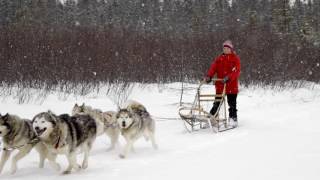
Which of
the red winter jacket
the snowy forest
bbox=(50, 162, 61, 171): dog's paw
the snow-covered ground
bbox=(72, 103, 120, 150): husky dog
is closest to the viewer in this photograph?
the snow-covered ground

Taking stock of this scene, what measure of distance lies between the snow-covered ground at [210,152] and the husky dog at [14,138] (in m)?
0.20

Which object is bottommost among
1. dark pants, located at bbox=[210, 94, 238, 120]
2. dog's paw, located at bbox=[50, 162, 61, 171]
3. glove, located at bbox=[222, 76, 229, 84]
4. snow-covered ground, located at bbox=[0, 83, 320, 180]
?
snow-covered ground, located at bbox=[0, 83, 320, 180]

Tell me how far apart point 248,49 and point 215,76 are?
9029mm

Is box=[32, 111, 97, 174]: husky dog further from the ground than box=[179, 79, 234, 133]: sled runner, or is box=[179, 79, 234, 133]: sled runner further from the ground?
box=[32, 111, 97, 174]: husky dog

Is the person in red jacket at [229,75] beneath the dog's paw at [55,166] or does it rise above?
above

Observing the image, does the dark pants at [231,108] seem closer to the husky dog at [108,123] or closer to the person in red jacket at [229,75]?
the person in red jacket at [229,75]

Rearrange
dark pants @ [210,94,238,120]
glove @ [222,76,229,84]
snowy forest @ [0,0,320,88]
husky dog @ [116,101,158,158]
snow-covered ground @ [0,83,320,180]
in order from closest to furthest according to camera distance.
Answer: snow-covered ground @ [0,83,320,180] → husky dog @ [116,101,158,158] → glove @ [222,76,229,84] → dark pants @ [210,94,238,120] → snowy forest @ [0,0,320,88]

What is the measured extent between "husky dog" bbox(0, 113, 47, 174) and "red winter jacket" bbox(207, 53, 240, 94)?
4000 millimetres

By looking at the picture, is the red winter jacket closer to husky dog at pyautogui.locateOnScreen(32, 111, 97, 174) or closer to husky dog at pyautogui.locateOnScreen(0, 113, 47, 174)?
husky dog at pyautogui.locateOnScreen(32, 111, 97, 174)

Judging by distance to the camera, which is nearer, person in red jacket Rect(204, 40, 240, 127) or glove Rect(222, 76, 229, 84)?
glove Rect(222, 76, 229, 84)

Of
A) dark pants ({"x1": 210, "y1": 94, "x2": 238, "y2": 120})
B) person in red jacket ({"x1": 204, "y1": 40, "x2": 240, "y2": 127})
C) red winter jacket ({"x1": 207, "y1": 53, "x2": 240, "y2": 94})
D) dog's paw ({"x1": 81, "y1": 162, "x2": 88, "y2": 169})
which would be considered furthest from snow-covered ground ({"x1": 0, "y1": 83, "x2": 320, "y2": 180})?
red winter jacket ({"x1": 207, "y1": 53, "x2": 240, "y2": 94})

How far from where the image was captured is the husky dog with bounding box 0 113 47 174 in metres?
4.78

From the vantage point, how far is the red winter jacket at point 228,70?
771 cm

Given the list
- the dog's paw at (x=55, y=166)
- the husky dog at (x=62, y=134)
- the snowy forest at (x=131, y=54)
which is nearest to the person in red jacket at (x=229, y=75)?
the husky dog at (x=62, y=134)
